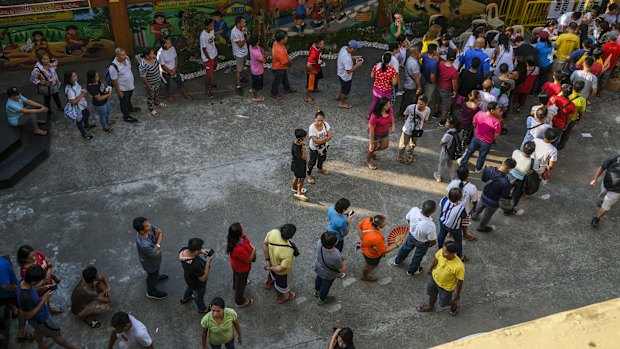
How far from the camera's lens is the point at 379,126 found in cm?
943

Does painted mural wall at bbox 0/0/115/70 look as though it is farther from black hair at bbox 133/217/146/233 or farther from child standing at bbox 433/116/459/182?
child standing at bbox 433/116/459/182

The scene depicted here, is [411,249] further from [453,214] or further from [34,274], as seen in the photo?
[34,274]

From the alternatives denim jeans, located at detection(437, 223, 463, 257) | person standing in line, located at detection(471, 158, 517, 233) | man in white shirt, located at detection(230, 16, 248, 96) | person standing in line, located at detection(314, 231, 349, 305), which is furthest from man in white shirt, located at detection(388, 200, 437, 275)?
man in white shirt, located at detection(230, 16, 248, 96)

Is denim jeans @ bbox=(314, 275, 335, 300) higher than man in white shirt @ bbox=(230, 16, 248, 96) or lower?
lower

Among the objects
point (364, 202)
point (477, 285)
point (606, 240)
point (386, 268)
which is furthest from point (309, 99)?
point (606, 240)

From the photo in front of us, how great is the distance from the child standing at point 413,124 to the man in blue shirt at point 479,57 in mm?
1870

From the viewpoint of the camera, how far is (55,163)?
32.1 feet

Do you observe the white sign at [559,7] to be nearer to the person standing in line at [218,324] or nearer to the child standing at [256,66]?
the child standing at [256,66]

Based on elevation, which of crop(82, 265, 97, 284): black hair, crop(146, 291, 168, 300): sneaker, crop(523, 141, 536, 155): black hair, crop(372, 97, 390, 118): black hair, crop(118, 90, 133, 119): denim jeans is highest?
crop(372, 97, 390, 118): black hair

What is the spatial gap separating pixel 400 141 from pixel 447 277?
3.75 meters

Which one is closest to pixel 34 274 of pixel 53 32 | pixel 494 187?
pixel 494 187

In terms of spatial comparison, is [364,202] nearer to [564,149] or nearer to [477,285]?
[477,285]

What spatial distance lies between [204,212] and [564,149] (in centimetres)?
712

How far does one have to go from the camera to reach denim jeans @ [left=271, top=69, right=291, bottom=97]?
11328 mm
